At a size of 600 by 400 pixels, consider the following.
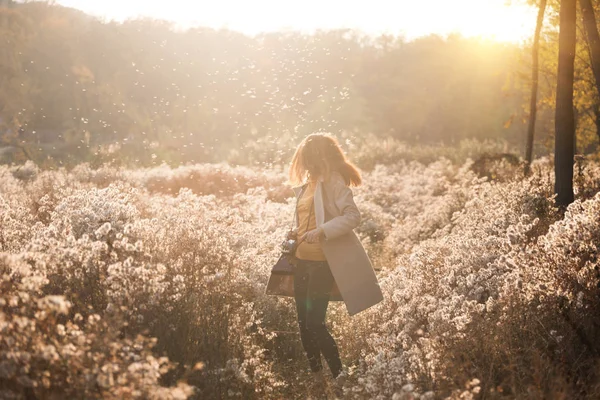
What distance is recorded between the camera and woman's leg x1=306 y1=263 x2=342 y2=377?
518cm

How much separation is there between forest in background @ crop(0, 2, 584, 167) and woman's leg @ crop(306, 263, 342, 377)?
39.1m

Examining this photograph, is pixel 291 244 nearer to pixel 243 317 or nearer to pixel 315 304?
Answer: pixel 315 304

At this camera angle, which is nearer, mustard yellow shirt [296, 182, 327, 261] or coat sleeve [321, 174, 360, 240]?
coat sleeve [321, 174, 360, 240]

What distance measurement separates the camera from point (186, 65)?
73125 millimetres

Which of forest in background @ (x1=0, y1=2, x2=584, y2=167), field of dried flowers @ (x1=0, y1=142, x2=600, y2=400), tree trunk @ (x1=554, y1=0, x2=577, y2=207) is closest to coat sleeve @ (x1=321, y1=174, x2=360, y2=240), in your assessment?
field of dried flowers @ (x1=0, y1=142, x2=600, y2=400)

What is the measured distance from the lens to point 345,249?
5.15 metres

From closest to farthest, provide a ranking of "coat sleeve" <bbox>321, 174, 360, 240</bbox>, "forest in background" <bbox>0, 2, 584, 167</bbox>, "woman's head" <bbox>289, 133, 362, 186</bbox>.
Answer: "coat sleeve" <bbox>321, 174, 360, 240</bbox>
"woman's head" <bbox>289, 133, 362, 186</bbox>
"forest in background" <bbox>0, 2, 584, 167</bbox>

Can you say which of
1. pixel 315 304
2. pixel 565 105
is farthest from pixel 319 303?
pixel 565 105

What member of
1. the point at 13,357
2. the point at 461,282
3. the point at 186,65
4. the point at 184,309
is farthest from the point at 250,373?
the point at 186,65

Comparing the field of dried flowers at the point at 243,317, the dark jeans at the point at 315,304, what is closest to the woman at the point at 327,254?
the dark jeans at the point at 315,304

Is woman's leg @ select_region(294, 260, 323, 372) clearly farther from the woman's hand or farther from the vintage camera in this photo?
the woman's hand

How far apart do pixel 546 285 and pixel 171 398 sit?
9.39 feet

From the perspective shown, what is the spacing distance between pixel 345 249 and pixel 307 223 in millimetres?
450

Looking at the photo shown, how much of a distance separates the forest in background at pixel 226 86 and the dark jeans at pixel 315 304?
128ft
